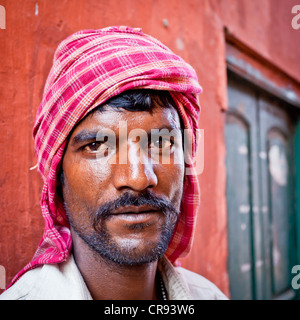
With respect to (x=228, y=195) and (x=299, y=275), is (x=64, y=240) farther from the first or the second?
(x=299, y=275)

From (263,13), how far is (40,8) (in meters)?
2.37

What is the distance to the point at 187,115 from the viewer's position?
4.24 feet

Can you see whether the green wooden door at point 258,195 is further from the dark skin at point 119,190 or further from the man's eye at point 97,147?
the man's eye at point 97,147

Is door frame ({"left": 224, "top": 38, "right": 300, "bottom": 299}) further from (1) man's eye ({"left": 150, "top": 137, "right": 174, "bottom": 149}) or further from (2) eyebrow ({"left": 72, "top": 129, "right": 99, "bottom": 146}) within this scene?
(2) eyebrow ({"left": 72, "top": 129, "right": 99, "bottom": 146})

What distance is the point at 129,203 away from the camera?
1.02m

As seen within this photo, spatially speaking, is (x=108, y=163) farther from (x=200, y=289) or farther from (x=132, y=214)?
(x=200, y=289)

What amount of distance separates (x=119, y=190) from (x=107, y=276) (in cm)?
36

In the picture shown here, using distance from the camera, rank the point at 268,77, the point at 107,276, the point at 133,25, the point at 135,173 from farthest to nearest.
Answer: the point at 268,77, the point at 133,25, the point at 107,276, the point at 135,173

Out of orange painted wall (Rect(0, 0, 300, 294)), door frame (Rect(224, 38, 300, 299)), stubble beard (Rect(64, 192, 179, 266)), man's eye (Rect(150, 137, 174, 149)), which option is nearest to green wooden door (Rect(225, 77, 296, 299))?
door frame (Rect(224, 38, 300, 299))

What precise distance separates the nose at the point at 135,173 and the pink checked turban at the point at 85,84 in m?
0.22

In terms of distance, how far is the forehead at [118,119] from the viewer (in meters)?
1.07

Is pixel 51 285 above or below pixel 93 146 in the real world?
below

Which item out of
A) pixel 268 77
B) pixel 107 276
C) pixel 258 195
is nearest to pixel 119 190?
pixel 107 276

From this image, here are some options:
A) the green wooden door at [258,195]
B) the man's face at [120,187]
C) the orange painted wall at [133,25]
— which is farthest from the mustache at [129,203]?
the green wooden door at [258,195]
